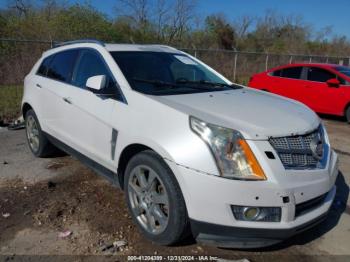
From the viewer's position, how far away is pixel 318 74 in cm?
973

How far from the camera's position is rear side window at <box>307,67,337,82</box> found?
31.2ft

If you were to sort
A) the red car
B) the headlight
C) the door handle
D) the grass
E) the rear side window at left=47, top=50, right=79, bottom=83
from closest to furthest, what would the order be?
the headlight
the door handle
the rear side window at left=47, top=50, right=79, bottom=83
the grass
the red car

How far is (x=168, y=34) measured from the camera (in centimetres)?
2880

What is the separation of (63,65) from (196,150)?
9.14 ft

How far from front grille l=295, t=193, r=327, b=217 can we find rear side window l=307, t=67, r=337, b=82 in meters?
7.23

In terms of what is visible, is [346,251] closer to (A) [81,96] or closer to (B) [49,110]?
(A) [81,96]

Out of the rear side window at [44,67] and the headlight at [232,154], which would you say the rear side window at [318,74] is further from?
the headlight at [232,154]

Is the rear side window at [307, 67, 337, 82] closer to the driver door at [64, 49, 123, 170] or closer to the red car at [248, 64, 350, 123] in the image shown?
the red car at [248, 64, 350, 123]

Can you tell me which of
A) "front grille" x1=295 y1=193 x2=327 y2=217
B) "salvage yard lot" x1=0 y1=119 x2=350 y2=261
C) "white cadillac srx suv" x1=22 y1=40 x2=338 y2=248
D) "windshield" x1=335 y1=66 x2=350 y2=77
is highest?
"windshield" x1=335 y1=66 x2=350 y2=77

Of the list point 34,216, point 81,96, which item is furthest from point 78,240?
point 81,96

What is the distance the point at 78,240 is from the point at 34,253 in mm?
387

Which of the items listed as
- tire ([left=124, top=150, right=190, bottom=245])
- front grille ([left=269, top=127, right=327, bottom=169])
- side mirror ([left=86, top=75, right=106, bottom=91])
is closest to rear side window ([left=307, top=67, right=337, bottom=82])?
front grille ([left=269, top=127, right=327, bottom=169])

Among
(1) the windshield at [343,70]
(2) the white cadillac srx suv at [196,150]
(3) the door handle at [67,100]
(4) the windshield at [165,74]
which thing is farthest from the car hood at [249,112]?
(1) the windshield at [343,70]

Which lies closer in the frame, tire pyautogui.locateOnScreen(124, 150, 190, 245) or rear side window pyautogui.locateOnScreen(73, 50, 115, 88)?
tire pyautogui.locateOnScreen(124, 150, 190, 245)
